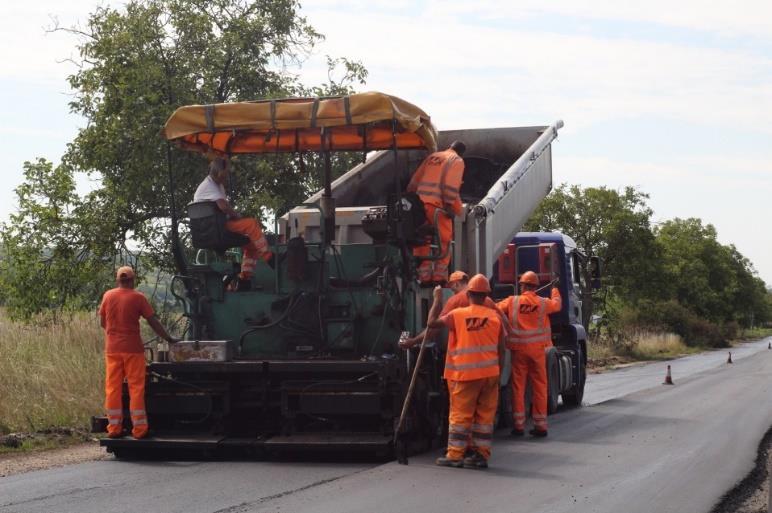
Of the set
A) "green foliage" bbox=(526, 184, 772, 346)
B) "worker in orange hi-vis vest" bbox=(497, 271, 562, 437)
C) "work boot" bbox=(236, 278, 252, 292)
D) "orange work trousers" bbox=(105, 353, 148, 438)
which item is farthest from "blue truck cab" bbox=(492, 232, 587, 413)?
"green foliage" bbox=(526, 184, 772, 346)

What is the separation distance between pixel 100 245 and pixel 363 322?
1253 centimetres

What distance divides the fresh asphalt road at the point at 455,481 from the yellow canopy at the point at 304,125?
2.99 m

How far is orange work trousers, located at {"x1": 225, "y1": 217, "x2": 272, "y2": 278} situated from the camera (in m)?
11.1

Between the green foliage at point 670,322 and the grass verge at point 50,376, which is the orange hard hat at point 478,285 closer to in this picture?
the grass verge at point 50,376

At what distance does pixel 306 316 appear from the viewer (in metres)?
11.0

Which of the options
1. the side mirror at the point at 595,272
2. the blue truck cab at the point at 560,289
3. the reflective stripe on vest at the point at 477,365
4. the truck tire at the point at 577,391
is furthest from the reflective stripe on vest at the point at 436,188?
the side mirror at the point at 595,272

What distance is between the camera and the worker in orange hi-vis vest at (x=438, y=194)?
37.1ft

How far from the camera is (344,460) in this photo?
1035 cm

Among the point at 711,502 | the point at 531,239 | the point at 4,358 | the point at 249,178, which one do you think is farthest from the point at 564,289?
the point at 711,502

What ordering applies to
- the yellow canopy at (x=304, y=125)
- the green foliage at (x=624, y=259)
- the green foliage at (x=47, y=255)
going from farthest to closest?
the green foliage at (x=624, y=259) → the green foliage at (x=47, y=255) → the yellow canopy at (x=304, y=125)

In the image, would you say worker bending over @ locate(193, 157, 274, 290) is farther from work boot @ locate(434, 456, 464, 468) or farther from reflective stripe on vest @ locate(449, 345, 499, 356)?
work boot @ locate(434, 456, 464, 468)

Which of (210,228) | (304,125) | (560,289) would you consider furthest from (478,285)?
(560,289)

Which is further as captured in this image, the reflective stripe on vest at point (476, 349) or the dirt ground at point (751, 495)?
the reflective stripe on vest at point (476, 349)

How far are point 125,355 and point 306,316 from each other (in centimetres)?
166
